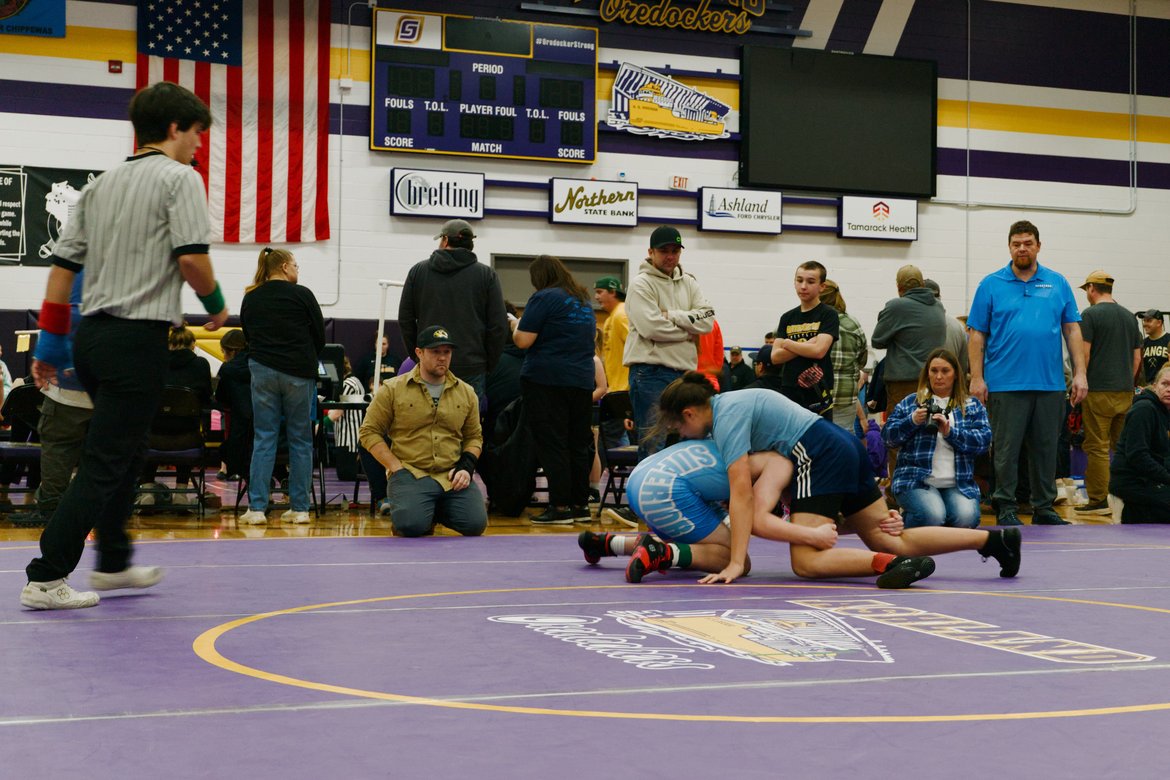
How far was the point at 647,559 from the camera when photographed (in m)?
4.69

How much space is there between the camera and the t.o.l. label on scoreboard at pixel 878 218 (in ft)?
49.9

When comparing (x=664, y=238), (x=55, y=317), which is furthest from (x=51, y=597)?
(x=664, y=238)

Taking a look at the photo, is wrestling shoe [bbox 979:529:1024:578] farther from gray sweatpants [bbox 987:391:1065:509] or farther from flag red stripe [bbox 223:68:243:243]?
flag red stripe [bbox 223:68:243:243]

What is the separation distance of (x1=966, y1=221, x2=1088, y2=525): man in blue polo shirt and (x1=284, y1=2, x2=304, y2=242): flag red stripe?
8169 millimetres

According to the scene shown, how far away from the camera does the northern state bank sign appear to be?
1461 cm

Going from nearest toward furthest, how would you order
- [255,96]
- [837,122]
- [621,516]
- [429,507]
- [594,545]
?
[594,545] → [429,507] → [621,516] → [255,96] → [837,122]

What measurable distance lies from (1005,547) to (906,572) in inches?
22.7

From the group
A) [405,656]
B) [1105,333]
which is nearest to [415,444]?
[405,656]

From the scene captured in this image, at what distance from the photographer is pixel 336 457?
1177cm

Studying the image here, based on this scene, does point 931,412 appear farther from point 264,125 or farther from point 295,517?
point 264,125

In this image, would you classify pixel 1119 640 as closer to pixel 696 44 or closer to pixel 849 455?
pixel 849 455

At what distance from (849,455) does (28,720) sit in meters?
3.08

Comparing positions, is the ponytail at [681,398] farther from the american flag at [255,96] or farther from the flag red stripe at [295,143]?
the flag red stripe at [295,143]

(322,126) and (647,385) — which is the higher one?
(322,126)
